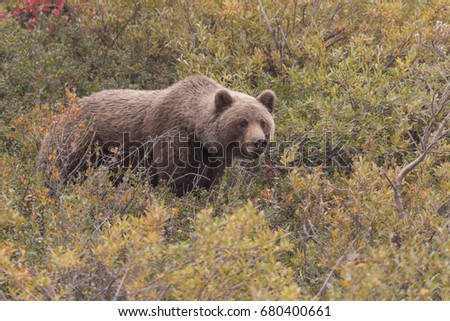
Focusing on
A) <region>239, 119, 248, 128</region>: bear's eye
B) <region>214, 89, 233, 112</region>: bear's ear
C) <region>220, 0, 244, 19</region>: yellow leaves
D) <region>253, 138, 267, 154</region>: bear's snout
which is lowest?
<region>253, 138, 267, 154</region>: bear's snout

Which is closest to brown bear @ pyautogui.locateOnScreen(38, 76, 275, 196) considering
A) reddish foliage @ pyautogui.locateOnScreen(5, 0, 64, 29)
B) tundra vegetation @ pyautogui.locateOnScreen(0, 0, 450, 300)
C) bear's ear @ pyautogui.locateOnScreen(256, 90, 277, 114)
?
bear's ear @ pyautogui.locateOnScreen(256, 90, 277, 114)

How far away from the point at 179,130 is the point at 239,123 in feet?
2.15

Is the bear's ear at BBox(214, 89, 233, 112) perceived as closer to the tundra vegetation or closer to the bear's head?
the bear's head

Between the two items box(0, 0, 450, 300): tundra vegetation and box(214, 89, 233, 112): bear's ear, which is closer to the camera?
box(0, 0, 450, 300): tundra vegetation

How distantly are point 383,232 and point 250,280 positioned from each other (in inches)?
58.2

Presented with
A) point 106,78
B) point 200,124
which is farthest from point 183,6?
point 200,124

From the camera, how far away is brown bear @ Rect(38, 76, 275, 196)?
6809 mm

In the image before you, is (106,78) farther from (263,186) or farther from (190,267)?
(190,267)

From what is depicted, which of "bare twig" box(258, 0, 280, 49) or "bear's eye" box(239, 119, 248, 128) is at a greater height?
"bare twig" box(258, 0, 280, 49)

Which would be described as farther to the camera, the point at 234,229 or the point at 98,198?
the point at 98,198

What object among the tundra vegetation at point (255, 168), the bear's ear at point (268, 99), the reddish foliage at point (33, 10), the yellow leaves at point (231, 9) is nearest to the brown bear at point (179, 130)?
the bear's ear at point (268, 99)

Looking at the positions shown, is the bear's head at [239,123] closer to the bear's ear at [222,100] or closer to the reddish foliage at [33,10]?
the bear's ear at [222,100]

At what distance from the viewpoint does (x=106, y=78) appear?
9.70 metres

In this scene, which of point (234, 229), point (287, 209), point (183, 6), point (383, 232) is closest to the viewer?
point (234, 229)
